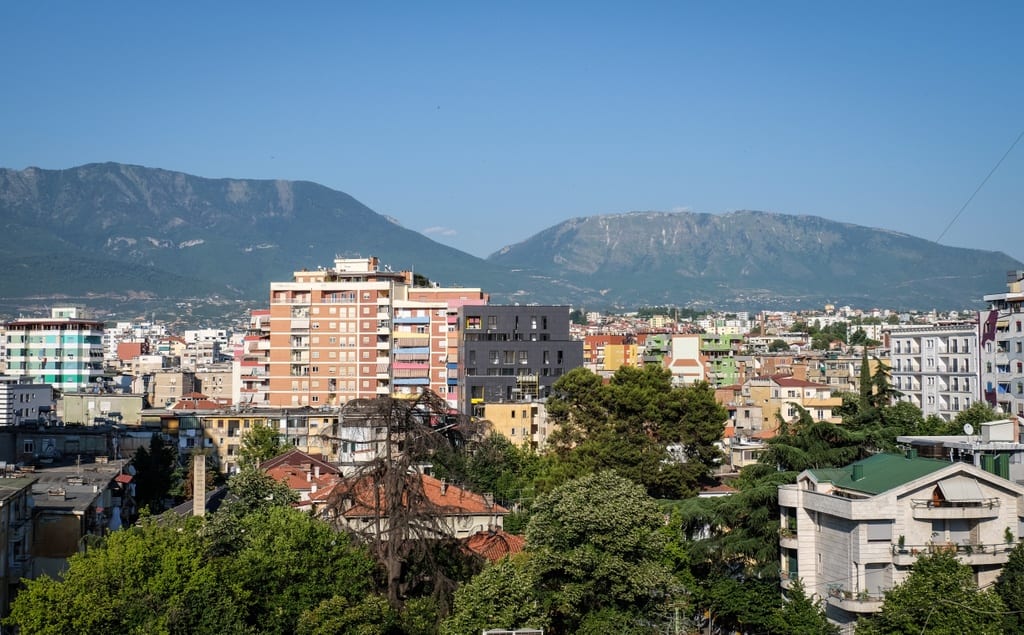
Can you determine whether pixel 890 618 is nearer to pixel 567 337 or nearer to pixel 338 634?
pixel 338 634

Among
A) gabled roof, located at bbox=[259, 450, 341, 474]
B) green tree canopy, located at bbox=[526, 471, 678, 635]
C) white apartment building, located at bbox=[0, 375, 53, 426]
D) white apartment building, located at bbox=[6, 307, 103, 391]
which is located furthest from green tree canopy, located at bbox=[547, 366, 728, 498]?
white apartment building, located at bbox=[6, 307, 103, 391]

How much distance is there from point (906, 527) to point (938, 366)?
45.0 meters

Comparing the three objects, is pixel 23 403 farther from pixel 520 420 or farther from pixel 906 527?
pixel 906 527

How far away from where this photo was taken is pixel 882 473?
29.6 m

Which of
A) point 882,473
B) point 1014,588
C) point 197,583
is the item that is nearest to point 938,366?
point 882,473

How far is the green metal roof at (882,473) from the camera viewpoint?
93.1 ft

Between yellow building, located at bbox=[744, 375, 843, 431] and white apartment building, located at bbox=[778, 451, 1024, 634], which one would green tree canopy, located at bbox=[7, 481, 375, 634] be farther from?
yellow building, located at bbox=[744, 375, 843, 431]

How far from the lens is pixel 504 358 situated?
257ft

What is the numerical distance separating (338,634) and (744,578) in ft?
36.0

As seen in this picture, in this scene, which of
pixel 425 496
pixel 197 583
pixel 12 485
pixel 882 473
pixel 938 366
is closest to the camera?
pixel 197 583

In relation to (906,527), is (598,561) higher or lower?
lower

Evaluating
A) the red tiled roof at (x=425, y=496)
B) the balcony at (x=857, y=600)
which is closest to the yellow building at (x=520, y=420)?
the red tiled roof at (x=425, y=496)

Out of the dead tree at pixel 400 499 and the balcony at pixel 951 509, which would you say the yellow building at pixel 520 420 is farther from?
the balcony at pixel 951 509

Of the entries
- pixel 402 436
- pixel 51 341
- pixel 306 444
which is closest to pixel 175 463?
pixel 306 444
